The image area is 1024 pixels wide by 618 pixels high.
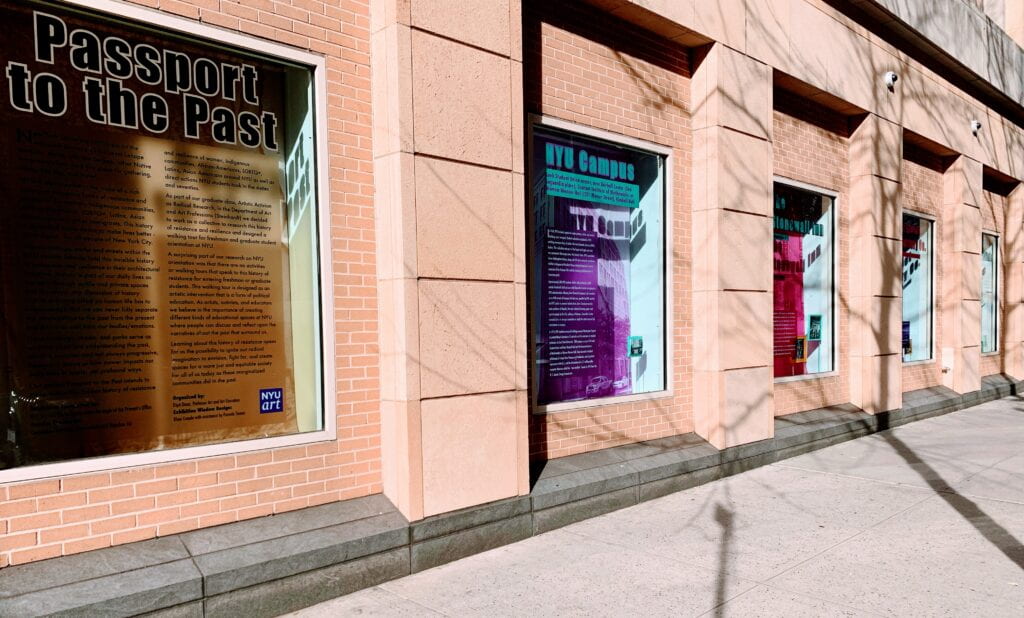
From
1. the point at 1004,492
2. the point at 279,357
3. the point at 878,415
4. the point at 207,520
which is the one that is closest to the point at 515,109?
the point at 279,357

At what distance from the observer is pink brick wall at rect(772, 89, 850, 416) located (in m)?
8.72

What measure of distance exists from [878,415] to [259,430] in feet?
27.2

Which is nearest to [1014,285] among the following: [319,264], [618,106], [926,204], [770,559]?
[926,204]

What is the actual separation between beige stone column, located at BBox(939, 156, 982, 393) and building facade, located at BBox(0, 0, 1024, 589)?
5789 millimetres

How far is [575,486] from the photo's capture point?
5727mm

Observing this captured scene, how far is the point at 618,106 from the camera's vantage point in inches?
267

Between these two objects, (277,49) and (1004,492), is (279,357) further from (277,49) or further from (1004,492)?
(1004,492)

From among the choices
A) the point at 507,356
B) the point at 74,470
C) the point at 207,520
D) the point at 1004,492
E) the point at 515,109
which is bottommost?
the point at 1004,492

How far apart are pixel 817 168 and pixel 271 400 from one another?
749 cm

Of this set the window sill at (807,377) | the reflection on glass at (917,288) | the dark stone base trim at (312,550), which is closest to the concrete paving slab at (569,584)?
the dark stone base trim at (312,550)

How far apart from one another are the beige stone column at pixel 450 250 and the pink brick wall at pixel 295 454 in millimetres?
111

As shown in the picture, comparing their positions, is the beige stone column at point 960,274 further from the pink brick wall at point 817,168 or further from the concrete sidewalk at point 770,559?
the concrete sidewalk at point 770,559

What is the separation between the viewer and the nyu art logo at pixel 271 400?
4637 millimetres

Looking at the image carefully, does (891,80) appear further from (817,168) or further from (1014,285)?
(1014,285)
